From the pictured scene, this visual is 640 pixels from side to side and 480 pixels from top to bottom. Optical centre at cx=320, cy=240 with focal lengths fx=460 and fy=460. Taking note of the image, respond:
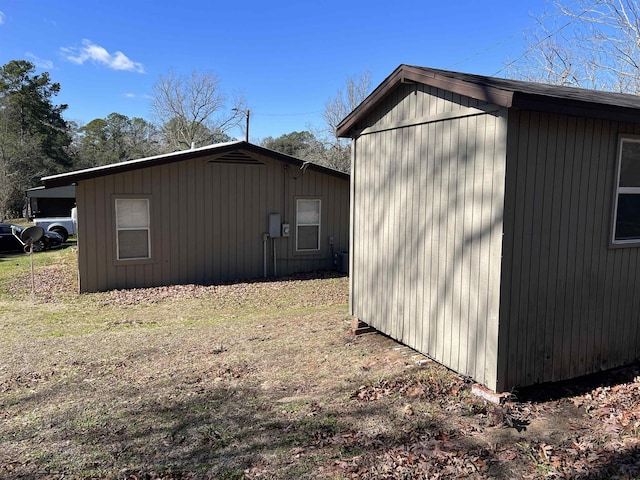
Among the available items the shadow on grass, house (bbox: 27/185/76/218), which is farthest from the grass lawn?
house (bbox: 27/185/76/218)

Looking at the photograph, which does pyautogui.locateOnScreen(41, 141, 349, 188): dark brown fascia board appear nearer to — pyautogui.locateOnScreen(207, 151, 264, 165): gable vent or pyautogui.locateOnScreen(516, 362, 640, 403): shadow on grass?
pyautogui.locateOnScreen(207, 151, 264, 165): gable vent

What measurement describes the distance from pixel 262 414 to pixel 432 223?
7.99ft

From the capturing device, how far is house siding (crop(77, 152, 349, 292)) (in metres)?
9.66

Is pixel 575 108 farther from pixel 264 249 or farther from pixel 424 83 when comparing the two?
pixel 264 249

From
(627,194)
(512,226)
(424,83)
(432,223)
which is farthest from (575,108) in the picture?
(432,223)

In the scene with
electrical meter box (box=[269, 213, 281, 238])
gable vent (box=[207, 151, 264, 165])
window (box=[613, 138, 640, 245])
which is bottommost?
electrical meter box (box=[269, 213, 281, 238])

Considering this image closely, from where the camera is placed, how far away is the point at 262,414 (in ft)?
12.7

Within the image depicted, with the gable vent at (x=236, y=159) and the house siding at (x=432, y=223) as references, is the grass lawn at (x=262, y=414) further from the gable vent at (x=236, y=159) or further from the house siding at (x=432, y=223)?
the gable vent at (x=236, y=159)

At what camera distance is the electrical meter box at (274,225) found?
11.5 meters

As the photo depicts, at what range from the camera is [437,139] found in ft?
14.9

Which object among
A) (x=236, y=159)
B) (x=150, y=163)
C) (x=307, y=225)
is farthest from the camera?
(x=307, y=225)

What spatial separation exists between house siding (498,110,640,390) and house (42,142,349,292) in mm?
7825

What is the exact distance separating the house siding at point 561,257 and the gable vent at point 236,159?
8.05 metres

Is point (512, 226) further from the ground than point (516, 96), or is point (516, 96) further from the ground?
point (516, 96)
